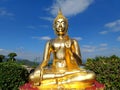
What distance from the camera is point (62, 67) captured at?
7965 mm

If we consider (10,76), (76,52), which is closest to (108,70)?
(76,52)

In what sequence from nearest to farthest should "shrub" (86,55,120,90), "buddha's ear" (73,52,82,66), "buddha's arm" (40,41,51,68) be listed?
"buddha's ear" (73,52,82,66)
"buddha's arm" (40,41,51,68)
"shrub" (86,55,120,90)

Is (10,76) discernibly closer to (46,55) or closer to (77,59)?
(46,55)

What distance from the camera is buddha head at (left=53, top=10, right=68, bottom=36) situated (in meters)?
8.15

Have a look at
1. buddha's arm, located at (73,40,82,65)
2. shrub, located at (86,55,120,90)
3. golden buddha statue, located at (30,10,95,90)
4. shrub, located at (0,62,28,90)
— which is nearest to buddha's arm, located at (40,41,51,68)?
golden buddha statue, located at (30,10,95,90)

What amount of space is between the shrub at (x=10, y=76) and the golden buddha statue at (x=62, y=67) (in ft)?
3.64

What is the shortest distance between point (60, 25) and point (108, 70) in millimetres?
2153

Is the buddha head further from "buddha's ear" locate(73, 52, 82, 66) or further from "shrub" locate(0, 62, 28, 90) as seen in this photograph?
"shrub" locate(0, 62, 28, 90)

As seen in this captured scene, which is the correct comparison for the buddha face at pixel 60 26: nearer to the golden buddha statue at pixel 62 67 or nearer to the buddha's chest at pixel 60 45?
the golden buddha statue at pixel 62 67

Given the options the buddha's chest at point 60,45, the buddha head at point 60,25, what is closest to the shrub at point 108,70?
the buddha's chest at point 60,45

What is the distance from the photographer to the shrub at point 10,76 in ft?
28.3

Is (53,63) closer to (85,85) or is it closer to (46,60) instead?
(46,60)

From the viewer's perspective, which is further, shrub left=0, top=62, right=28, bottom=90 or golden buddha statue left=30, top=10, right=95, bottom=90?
shrub left=0, top=62, right=28, bottom=90

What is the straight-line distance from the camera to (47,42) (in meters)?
8.25
